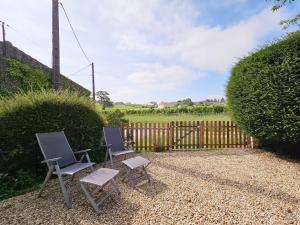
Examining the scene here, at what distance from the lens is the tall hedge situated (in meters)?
4.82

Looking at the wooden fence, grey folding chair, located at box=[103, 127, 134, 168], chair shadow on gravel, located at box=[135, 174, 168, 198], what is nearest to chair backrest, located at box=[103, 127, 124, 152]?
grey folding chair, located at box=[103, 127, 134, 168]

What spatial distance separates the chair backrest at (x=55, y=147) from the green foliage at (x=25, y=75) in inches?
173

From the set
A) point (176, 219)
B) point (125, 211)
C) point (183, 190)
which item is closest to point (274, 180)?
point (183, 190)

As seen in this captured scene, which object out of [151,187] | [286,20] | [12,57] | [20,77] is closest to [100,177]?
[151,187]

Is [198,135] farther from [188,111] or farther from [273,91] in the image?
[188,111]

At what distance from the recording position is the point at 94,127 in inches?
253

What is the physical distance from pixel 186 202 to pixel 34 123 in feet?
11.0

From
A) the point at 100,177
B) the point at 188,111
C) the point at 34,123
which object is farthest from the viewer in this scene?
A: the point at 188,111

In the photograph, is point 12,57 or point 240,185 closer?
point 240,185

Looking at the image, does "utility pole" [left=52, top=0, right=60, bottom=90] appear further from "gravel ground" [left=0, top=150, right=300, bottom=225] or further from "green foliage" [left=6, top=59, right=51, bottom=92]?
"gravel ground" [left=0, top=150, right=300, bottom=225]

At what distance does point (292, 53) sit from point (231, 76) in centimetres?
242

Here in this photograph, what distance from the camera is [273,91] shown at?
6.30m

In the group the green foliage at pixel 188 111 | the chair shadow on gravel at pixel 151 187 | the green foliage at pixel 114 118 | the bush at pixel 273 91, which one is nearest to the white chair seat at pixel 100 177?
the chair shadow on gravel at pixel 151 187

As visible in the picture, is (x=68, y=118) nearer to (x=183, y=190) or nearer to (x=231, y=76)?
(x=183, y=190)
